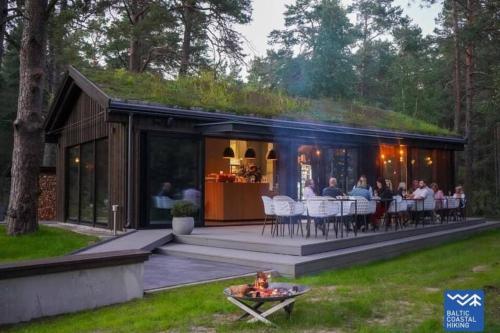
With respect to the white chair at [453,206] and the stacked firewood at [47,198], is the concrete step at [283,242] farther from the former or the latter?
the stacked firewood at [47,198]

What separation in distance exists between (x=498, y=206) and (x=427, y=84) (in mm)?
7405

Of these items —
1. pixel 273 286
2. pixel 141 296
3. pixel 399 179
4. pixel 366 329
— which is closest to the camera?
pixel 366 329

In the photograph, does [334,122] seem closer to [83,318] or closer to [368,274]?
[368,274]

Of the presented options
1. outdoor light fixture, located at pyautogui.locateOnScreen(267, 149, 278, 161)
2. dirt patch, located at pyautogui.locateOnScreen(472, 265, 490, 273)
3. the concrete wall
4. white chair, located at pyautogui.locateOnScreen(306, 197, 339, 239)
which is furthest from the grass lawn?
dirt patch, located at pyautogui.locateOnScreen(472, 265, 490, 273)

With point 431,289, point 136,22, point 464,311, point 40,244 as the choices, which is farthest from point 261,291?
point 136,22

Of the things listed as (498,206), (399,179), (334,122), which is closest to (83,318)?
(334,122)

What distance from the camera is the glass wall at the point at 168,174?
11469mm

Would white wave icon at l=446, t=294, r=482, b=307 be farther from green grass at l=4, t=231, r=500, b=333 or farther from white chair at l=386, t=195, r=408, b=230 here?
white chair at l=386, t=195, r=408, b=230

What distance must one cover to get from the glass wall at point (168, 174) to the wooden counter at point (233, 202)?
133 centimetres

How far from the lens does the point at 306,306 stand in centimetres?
554

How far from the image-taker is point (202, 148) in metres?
12.2

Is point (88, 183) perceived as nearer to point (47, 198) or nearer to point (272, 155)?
point (47, 198)

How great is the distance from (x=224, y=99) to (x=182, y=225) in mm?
4573

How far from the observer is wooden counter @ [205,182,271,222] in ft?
43.6
